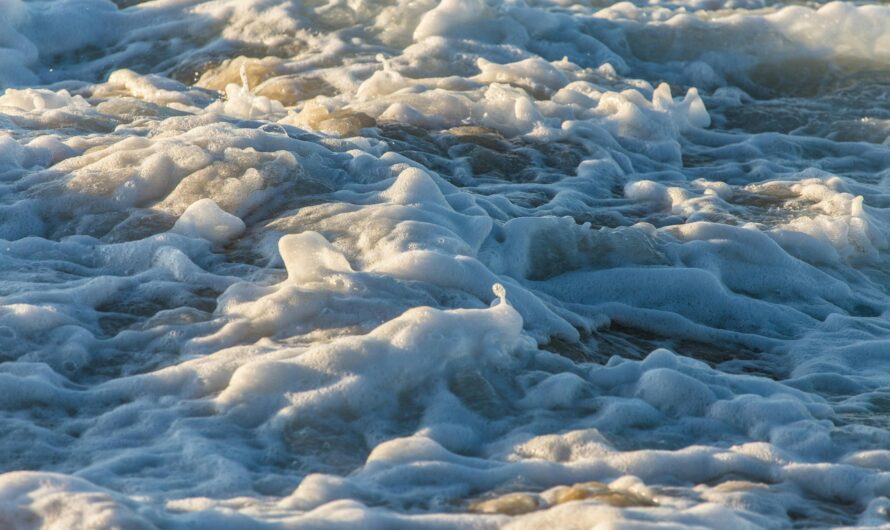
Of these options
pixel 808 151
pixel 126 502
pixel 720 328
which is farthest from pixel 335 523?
pixel 808 151

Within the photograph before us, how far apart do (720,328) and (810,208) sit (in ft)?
5.20

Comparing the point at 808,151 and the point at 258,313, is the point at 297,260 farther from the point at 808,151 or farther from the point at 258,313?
the point at 808,151

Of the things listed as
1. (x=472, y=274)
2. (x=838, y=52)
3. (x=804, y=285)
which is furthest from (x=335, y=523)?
(x=838, y=52)

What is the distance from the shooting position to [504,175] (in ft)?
20.9

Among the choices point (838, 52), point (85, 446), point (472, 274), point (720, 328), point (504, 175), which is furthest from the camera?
point (838, 52)

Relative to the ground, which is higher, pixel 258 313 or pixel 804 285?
pixel 258 313

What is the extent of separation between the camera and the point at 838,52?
30.8 feet

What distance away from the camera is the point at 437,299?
4145mm

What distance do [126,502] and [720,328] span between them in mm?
2840

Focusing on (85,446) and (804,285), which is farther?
(804,285)

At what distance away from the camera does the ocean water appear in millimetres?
3148

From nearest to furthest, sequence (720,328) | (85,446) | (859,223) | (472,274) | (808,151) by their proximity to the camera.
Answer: (85,446) → (472,274) → (720,328) → (859,223) → (808,151)

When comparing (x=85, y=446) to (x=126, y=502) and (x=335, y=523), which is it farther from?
(x=335, y=523)

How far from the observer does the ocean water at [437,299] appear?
3148mm
